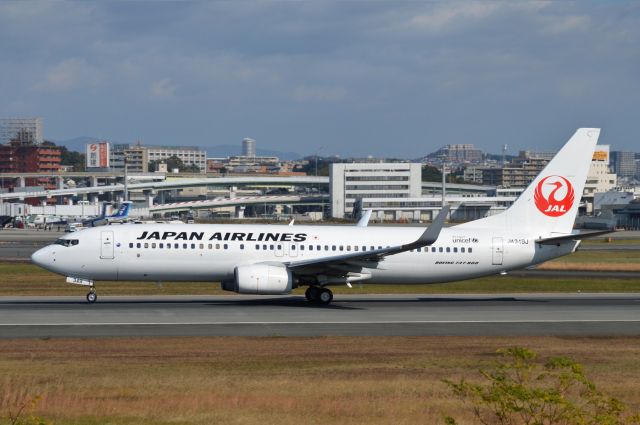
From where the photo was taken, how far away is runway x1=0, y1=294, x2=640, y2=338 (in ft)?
103

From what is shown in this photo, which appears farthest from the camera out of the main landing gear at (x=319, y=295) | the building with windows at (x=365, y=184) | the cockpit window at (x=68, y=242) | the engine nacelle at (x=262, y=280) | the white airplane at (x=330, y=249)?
the building with windows at (x=365, y=184)

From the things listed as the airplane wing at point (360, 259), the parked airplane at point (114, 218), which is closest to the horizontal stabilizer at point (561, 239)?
the airplane wing at point (360, 259)

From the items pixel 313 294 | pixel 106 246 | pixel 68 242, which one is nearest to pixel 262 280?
pixel 313 294

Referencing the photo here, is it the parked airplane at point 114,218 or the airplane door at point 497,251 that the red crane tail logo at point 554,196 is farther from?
the parked airplane at point 114,218

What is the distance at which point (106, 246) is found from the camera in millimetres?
39125

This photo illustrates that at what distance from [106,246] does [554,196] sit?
20.2m

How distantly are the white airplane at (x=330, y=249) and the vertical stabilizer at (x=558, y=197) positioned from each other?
0.05 meters

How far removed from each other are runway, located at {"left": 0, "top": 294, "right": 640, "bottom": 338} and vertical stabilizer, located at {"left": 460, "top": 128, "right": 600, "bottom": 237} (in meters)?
3.52

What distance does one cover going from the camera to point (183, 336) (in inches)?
1166

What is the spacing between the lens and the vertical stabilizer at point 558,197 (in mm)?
42406

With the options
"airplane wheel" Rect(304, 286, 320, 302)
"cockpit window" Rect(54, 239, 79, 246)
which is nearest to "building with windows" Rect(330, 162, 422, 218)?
"airplane wheel" Rect(304, 286, 320, 302)

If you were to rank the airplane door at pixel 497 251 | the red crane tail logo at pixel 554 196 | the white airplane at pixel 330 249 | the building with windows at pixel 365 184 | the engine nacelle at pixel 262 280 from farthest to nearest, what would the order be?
1. the building with windows at pixel 365 184
2. the red crane tail logo at pixel 554 196
3. the airplane door at pixel 497 251
4. the white airplane at pixel 330 249
5. the engine nacelle at pixel 262 280

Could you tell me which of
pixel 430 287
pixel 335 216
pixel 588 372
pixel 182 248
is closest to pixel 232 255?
pixel 182 248

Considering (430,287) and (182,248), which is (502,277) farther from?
(182,248)
